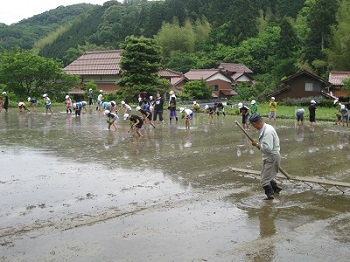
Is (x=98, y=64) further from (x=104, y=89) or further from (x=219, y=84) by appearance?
(x=219, y=84)

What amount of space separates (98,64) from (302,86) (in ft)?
73.8

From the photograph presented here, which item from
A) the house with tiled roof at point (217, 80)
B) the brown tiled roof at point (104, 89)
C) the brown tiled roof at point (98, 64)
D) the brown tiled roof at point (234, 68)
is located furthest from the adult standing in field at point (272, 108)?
the brown tiled roof at point (234, 68)

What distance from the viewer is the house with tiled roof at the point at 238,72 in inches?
2266

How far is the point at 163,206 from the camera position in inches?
299

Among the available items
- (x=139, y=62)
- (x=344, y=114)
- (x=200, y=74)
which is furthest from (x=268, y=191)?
(x=200, y=74)

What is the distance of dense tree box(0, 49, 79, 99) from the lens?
36938mm

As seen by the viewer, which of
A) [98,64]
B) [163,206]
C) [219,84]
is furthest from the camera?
[219,84]

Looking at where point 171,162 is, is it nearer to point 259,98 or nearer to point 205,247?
point 205,247

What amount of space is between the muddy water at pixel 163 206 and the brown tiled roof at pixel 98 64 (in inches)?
1425

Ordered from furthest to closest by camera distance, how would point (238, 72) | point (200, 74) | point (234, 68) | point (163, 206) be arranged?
point (234, 68) → point (238, 72) → point (200, 74) → point (163, 206)

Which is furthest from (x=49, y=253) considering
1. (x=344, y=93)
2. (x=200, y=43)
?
(x=200, y=43)

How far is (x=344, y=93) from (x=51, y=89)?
2718 cm

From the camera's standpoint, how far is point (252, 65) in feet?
206

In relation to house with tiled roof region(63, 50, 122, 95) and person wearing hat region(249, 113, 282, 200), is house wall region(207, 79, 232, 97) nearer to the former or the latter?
house with tiled roof region(63, 50, 122, 95)
